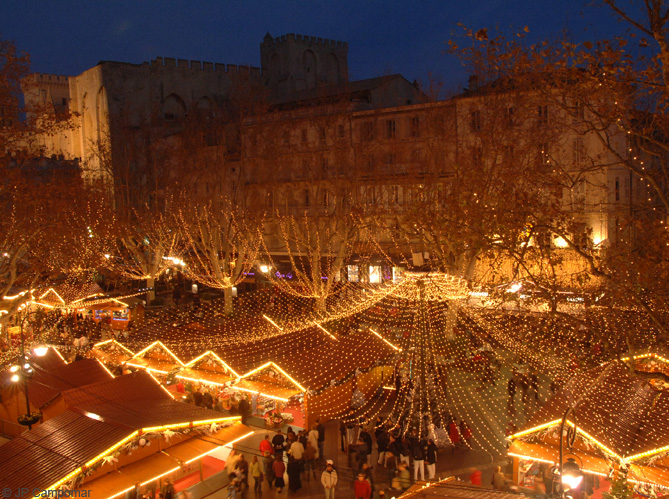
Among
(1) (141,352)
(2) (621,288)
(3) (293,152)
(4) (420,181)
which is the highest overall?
(3) (293,152)

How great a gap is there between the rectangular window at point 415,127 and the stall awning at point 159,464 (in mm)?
16889

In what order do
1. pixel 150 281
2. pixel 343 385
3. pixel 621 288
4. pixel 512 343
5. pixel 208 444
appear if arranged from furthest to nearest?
pixel 150 281
pixel 512 343
pixel 343 385
pixel 208 444
pixel 621 288

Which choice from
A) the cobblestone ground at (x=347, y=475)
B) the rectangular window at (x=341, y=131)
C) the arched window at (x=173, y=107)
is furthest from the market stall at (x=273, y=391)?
the arched window at (x=173, y=107)

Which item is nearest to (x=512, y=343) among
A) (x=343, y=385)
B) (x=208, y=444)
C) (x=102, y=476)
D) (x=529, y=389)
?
(x=529, y=389)

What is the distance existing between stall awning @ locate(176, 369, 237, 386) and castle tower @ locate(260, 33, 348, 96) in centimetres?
3656

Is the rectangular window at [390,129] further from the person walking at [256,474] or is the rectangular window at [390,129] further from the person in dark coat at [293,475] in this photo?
the person walking at [256,474]

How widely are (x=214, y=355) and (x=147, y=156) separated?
76.8ft

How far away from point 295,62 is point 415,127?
86.3 ft

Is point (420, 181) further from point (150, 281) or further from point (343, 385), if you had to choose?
point (150, 281)

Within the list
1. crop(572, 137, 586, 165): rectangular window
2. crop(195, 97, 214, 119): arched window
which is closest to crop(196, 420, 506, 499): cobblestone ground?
crop(572, 137, 586, 165): rectangular window

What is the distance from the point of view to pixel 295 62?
150 feet

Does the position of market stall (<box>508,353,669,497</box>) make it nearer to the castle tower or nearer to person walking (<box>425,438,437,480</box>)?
person walking (<box>425,438,437,480</box>)

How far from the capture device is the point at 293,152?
2419cm

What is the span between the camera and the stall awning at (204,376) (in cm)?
1134
